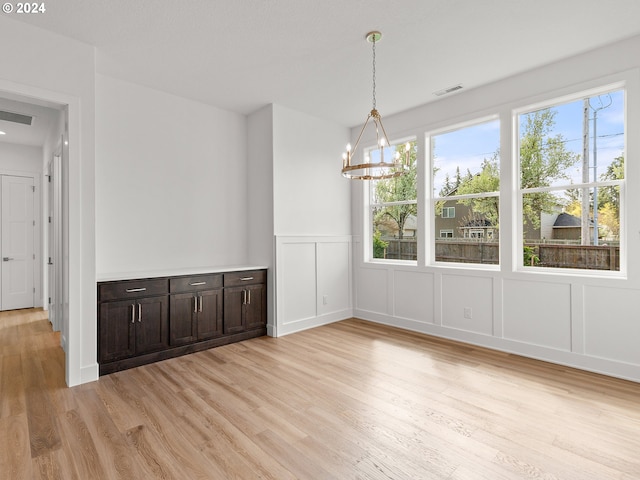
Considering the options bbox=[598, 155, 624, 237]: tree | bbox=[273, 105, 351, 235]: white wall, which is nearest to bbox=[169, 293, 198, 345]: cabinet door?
Answer: bbox=[273, 105, 351, 235]: white wall

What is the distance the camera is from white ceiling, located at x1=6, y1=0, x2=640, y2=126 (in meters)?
2.65

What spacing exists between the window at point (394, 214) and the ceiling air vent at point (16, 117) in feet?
15.8

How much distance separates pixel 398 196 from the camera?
16.7ft

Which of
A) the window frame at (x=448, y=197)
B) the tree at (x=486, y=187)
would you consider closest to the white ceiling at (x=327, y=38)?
the window frame at (x=448, y=197)

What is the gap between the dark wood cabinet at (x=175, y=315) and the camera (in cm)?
335

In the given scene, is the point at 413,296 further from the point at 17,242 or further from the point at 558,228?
the point at 17,242

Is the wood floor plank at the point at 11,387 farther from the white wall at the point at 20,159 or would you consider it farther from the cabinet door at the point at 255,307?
the white wall at the point at 20,159

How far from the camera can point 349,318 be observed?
17.9 ft

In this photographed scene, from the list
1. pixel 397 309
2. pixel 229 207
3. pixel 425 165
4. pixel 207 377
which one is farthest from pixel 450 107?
pixel 207 377

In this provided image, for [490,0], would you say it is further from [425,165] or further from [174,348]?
[174,348]

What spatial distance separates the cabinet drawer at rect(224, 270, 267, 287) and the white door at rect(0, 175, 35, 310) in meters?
4.45

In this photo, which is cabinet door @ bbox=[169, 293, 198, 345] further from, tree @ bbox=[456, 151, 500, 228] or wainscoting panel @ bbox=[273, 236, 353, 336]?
tree @ bbox=[456, 151, 500, 228]

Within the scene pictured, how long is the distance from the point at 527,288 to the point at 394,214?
6.71 ft

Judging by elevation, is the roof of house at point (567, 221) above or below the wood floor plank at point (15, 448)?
above
